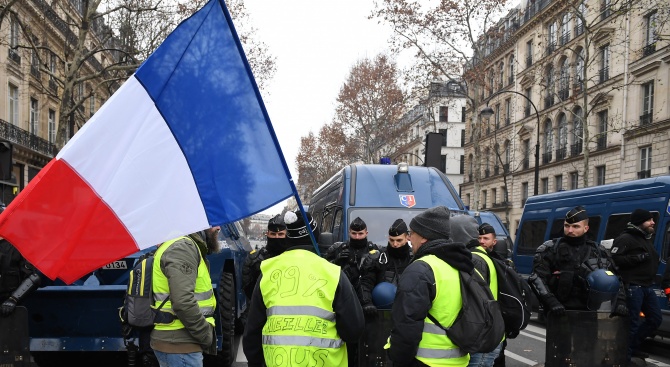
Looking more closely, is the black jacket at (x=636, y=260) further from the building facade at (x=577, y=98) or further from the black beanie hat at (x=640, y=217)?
the building facade at (x=577, y=98)

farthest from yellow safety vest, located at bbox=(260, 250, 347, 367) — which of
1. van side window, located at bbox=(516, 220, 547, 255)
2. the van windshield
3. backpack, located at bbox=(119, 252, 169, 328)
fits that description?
van side window, located at bbox=(516, 220, 547, 255)

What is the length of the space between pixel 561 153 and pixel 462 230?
130ft

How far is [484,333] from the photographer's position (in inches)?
129

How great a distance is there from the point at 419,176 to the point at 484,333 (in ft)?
20.4

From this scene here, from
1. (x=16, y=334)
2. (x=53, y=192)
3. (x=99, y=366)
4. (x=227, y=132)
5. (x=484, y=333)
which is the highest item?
(x=227, y=132)

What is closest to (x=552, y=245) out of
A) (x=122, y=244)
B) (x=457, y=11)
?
(x=122, y=244)

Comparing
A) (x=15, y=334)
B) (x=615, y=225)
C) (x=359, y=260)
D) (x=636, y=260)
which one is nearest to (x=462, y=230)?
(x=359, y=260)

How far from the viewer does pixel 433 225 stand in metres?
3.41

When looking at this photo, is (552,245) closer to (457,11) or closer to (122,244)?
(122,244)

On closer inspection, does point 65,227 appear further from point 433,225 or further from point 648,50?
point 648,50

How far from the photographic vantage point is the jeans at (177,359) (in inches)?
153

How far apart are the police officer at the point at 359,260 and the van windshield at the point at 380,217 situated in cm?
186

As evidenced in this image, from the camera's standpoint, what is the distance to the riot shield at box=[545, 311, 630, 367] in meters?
5.62

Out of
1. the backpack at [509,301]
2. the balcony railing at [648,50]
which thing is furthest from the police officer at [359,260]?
the balcony railing at [648,50]
